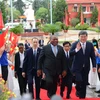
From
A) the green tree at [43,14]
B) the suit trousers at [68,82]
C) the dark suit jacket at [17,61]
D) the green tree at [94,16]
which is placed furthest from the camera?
the green tree at [43,14]

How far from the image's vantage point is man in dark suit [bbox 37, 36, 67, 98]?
599 cm

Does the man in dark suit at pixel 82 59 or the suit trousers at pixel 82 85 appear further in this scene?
the suit trousers at pixel 82 85

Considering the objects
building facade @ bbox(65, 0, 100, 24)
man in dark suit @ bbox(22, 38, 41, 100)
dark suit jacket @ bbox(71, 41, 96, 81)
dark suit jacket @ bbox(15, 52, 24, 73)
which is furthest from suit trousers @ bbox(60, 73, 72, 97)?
building facade @ bbox(65, 0, 100, 24)

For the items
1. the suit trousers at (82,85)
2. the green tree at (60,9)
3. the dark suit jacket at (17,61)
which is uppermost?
the green tree at (60,9)

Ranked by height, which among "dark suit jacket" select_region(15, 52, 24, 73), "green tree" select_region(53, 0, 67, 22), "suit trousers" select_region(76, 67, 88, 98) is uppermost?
"green tree" select_region(53, 0, 67, 22)

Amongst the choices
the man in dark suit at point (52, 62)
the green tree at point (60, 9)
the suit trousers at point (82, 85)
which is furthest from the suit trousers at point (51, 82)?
the green tree at point (60, 9)

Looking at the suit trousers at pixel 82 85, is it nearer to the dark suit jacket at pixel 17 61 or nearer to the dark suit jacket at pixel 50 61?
the dark suit jacket at pixel 50 61

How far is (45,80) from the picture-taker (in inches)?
241

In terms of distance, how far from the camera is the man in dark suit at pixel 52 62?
5.99m

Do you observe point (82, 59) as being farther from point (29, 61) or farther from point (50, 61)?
point (29, 61)

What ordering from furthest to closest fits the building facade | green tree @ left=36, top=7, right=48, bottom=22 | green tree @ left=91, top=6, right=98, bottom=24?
1. green tree @ left=36, top=7, right=48, bottom=22
2. the building facade
3. green tree @ left=91, top=6, right=98, bottom=24

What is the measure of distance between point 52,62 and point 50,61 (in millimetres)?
44

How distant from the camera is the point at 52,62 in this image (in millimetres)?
5973

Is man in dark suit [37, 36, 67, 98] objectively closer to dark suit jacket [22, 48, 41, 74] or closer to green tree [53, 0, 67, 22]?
dark suit jacket [22, 48, 41, 74]
